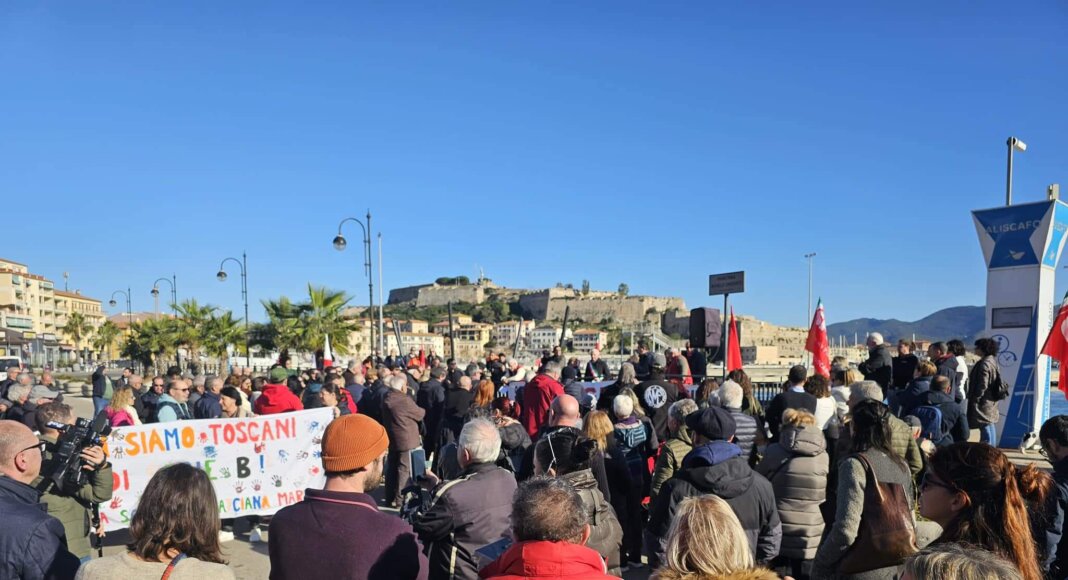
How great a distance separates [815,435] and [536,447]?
1950 millimetres

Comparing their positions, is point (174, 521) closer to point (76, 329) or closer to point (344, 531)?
point (344, 531)

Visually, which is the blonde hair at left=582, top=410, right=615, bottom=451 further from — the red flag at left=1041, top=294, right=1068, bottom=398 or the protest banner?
the red flag at left=1041, top=294, right=1068, bottom=398

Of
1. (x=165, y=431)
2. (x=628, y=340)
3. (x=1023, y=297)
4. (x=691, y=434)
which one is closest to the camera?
(x=691, y=434)

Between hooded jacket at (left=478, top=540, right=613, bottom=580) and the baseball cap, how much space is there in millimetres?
1995

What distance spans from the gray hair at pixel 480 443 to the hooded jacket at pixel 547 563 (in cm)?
111

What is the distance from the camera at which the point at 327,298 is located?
27297 millimetres

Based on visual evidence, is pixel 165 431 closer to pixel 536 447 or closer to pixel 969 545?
pixel 536 447

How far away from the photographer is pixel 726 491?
4016 mm

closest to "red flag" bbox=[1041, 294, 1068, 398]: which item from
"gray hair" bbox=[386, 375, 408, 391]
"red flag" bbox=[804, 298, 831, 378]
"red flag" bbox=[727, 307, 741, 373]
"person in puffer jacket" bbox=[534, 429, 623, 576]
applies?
"red flag" bbox=[804, 298, 831, 378]

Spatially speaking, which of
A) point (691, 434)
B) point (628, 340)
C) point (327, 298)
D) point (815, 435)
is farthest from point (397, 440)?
point (628, 340)

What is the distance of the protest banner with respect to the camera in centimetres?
692

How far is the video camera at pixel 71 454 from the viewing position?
366cm

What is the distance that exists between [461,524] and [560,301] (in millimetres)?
155208

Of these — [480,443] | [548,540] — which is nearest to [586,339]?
[480,443]
